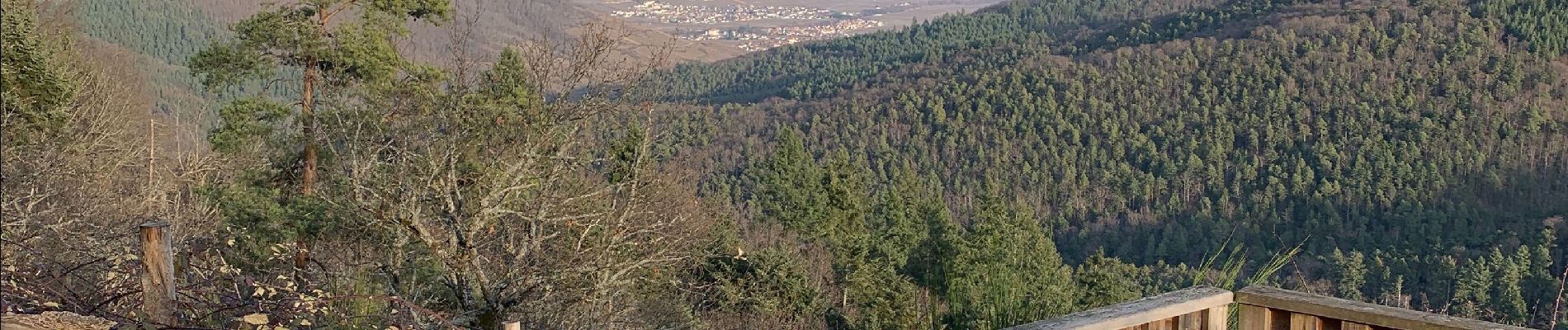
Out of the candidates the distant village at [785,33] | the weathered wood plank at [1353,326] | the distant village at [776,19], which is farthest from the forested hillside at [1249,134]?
the weathered wood plank at [1353,326]

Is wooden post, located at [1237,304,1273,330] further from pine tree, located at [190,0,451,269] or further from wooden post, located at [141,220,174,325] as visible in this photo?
pine tree, located at [190,0,451,269]

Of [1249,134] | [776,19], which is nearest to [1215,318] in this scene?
[1249,134]

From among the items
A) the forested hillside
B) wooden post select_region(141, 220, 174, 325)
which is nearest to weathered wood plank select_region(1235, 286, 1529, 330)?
wooden post select_region(141, 220, 174, 325)

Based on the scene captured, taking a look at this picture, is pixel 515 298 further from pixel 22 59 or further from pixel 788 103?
pixel 788 103

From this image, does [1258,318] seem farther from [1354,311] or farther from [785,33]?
[785,33]

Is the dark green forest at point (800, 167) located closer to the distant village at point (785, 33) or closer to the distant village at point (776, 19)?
the distant village at point (776, 19)

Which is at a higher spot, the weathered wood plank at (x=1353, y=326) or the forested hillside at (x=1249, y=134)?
the weathered wood plank at (x=1353, y=326)

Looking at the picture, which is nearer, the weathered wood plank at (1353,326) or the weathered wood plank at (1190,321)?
the weathered wood plank at (1353,326)

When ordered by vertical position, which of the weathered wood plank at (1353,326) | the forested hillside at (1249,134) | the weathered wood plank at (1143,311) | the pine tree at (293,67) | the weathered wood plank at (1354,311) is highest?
the weathered wood plank at (1143,311)
